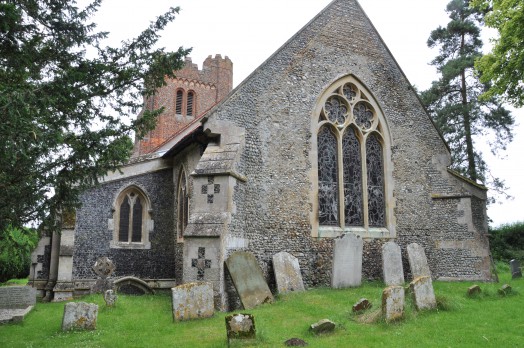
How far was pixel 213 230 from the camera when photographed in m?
9.88

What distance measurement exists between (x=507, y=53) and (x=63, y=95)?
43.8 feet

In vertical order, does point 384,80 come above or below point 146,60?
above

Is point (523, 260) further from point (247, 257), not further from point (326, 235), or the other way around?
point (247, 257)

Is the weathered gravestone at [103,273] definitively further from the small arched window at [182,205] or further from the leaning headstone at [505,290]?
the leaning headstone at [505,290]

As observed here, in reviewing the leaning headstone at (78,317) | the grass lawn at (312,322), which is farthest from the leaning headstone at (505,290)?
the leaning headstone at (78,317)

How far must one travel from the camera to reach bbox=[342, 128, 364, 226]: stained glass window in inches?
517

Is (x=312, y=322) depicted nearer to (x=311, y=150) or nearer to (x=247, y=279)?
(x=247, y=279)

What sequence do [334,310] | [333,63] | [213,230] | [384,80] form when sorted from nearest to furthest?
1. [334,310]
2. [213,230]
3. [333,63]
4. [384,80]

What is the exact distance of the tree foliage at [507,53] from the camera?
13266 mm

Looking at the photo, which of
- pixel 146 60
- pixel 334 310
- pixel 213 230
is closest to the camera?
pixel 146 60

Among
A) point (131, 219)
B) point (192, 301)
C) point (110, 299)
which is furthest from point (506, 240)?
point (110, 299)

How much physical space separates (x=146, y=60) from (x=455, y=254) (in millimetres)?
10709

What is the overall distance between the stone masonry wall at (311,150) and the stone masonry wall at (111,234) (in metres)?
5.02

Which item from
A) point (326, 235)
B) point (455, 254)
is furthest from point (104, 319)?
point (455, 254)
